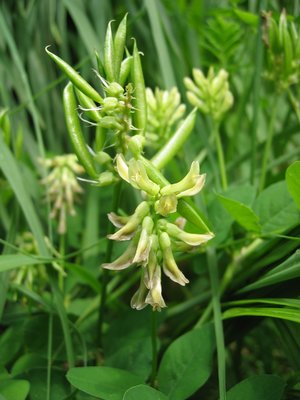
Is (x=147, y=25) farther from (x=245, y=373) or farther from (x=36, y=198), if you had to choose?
(x=245, y=373)

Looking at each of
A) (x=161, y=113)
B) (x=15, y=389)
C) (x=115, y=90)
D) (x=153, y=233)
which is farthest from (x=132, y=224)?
(x=161, y=113)

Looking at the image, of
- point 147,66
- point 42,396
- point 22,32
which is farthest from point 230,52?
point 42,396

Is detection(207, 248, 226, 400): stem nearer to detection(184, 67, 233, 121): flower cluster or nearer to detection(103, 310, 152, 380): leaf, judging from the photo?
detection(103, 310, 152, 380): leaf

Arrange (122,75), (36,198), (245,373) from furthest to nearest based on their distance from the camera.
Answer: (36,198), (245,373), (122,75)

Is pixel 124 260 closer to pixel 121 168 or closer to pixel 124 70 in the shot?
pixel 121 168

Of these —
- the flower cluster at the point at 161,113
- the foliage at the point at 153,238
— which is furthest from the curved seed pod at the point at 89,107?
the flower cluster at the point at 161,113
